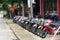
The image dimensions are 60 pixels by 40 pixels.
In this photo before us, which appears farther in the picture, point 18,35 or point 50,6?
point 50,6

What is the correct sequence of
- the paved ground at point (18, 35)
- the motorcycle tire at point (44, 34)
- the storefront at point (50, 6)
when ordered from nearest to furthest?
the motorcycle tire at point (44, 34)
the paved ground at point (18, 35)
the storefront at point (50, 6)

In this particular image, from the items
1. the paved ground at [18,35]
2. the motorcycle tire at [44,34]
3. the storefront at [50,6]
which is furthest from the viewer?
the storefront at [50,6]

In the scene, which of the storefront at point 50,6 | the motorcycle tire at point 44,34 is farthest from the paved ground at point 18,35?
the storefront at point 50,6

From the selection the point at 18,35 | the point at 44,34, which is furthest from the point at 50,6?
the point at 44,34

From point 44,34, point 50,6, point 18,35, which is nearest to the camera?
point 44,34

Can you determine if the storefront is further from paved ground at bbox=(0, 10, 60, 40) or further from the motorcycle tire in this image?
the motorcycle tire

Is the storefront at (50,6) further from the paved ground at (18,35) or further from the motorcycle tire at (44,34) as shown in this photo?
the motorcycle tire at (44,34)

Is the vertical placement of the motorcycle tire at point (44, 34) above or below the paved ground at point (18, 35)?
above

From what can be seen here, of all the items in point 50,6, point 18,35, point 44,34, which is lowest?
point 18,35

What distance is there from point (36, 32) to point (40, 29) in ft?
4.48

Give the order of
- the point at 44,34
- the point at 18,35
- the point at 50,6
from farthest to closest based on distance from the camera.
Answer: the point at 50,6, the point at 18,35, the point at 44,34

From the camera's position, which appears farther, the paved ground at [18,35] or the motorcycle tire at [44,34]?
the paved ground at [18,35]

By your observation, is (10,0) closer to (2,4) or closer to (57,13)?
(2,4)

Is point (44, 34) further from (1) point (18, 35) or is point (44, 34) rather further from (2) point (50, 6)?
(2) point (50, 6)
